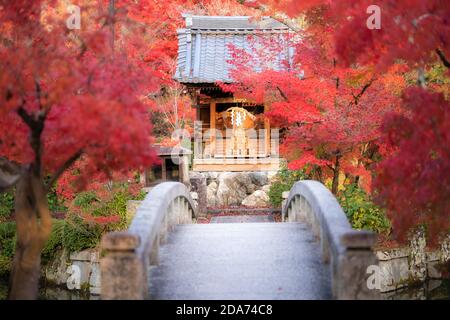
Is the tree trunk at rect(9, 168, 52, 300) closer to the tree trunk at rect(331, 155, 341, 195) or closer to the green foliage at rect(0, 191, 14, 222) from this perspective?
the tree trunk at rect(331, 155, 341, 195)

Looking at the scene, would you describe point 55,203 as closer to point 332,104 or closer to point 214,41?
point 214,41

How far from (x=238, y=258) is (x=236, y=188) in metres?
11.9

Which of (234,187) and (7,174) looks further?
(234,187)

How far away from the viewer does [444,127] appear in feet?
20.4

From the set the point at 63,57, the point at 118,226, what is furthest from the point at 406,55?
the point at 118,226

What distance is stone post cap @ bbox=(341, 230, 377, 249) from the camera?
20.4ft

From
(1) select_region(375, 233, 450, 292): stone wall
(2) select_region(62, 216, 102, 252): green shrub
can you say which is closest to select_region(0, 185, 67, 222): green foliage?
(2) select_region(62, 216, 102, 252): green shrub

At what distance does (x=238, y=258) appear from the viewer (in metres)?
8.42

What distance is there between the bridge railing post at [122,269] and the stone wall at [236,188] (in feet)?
43.9

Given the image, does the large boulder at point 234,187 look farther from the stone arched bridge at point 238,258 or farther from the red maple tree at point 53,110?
the red maple tree at point 53,110

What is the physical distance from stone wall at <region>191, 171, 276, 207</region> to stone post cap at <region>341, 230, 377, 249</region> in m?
13.4


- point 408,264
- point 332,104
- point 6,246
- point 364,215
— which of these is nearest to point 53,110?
point 332,104
